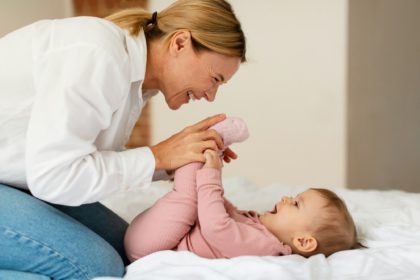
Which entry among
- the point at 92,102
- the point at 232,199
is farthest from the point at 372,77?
the point at 92,102

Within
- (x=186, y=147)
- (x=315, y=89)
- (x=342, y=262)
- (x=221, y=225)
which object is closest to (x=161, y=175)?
(x=186, y=147)

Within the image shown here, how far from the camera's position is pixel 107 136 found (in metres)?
1.28

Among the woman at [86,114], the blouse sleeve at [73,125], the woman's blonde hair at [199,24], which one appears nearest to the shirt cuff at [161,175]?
the woman at [86,114]

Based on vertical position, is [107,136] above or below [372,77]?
above

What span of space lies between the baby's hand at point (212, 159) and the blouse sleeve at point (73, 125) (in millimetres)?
190

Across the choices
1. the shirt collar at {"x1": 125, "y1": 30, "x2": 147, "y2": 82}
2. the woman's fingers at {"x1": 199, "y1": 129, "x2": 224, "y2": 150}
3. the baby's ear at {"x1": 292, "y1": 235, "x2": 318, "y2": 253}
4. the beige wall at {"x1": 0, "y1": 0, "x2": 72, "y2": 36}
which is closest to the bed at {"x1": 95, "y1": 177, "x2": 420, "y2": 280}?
the baby's ear at {"x1": 292, "y1": 235, "x2": 318, "y2": 253}

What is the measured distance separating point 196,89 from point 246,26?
172 centimetres

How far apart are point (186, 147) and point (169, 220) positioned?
18 centimetres

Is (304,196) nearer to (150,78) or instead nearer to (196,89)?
(196,89)

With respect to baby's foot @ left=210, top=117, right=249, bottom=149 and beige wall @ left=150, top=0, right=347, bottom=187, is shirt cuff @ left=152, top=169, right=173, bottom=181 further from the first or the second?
beige wall @ left=150, top=0, right=347, bottom=187

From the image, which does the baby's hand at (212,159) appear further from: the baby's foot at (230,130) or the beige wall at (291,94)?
the beige wall at (291,94)

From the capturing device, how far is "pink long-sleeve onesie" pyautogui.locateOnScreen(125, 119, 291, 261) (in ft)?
3.98

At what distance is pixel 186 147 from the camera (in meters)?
1.28

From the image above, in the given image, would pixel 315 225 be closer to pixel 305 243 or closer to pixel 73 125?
pixel 305 243
